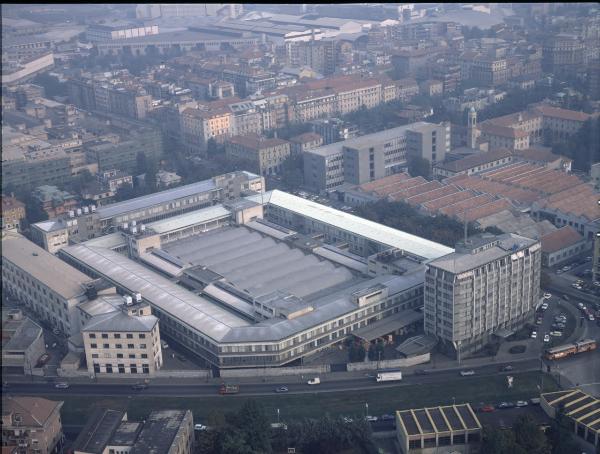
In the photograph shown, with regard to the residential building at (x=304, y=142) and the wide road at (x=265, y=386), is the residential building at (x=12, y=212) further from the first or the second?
the residential building at (x=304, y=142)

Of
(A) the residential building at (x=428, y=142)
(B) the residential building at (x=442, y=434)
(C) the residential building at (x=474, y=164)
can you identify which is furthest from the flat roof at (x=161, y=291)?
(A) the residential building at (x=428, y=142)

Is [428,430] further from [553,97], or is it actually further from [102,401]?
[553,97]

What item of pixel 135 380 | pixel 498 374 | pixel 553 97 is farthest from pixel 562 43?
pixel 135 380

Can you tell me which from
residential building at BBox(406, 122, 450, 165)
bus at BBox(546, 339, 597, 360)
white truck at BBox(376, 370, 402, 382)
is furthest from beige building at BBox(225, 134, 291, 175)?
bus at BBox(546, 339, 597, 360)

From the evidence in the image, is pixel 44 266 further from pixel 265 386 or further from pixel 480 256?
pixel 480 256

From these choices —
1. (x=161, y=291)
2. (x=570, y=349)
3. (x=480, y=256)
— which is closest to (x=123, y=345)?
(x=161, y=291)

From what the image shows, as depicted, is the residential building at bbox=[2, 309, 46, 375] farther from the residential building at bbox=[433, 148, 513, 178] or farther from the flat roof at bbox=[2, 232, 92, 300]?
the residential building at bbox=[433, 148, 513, 178]
